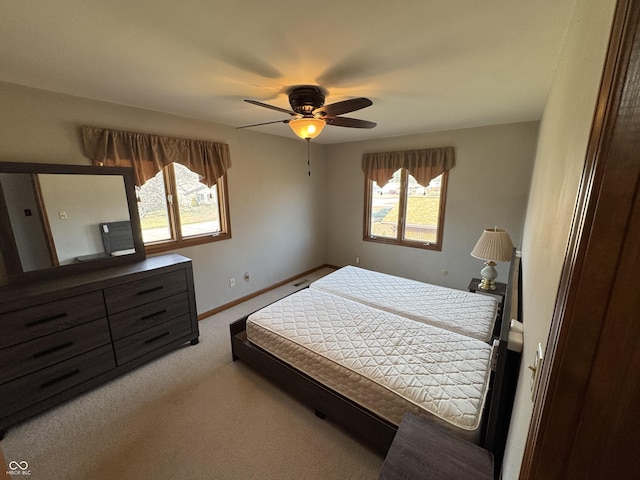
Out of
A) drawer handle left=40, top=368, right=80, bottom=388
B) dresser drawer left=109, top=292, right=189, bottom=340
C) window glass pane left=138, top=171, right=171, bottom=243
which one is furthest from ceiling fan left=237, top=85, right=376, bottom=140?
drawer handle left=40, top=368, right=80, bottom=388

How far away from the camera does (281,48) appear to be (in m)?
1.40

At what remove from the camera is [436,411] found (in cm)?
139

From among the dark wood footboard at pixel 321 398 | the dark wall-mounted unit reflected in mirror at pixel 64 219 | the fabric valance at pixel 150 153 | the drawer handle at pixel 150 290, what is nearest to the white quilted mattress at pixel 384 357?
the dark wood footboard at pixel 321 398

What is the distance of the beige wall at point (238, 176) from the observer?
77.5 inches

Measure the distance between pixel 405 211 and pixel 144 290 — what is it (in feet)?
11.8

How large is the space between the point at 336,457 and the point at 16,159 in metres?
3.20

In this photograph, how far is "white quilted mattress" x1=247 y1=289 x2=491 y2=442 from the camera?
145 cm

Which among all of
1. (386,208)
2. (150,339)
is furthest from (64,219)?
(386,208)

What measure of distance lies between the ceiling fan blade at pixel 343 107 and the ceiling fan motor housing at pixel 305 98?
0.08m

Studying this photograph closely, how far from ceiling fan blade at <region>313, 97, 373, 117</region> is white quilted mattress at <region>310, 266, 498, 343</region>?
1.82 m

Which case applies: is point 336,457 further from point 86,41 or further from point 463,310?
point 86,41

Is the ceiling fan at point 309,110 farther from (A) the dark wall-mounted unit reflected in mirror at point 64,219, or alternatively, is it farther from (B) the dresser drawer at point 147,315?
(B) the dresser drawer at point 147,315

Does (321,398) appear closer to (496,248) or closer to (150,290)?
(150,290)

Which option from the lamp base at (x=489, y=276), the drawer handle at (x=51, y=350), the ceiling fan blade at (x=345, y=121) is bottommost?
the drawer handle at (x=51, y=350)
